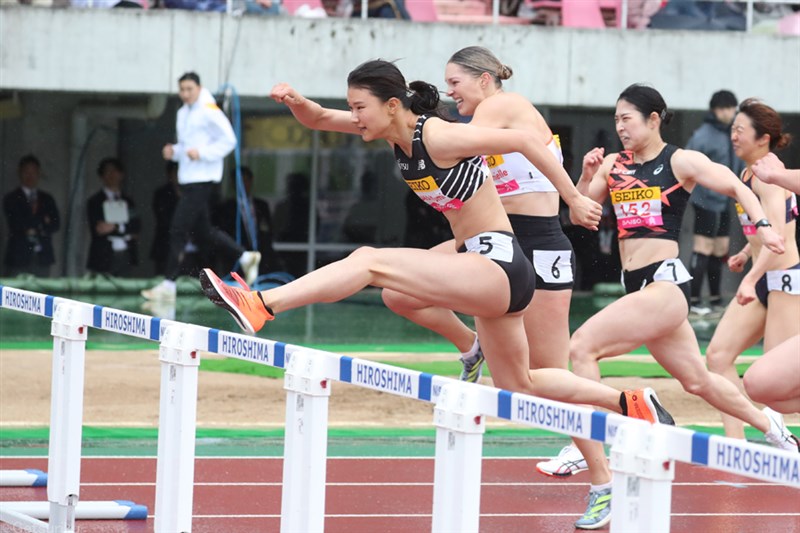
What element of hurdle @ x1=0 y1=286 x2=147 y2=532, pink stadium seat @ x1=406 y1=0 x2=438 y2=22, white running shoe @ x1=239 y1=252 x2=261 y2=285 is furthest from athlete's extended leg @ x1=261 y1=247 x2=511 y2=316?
pink stadium seat @ x1=406 y1=0 x2=438 y2=22

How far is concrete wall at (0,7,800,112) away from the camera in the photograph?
657 inches

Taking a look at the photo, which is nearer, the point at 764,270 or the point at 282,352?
the point at 282,352

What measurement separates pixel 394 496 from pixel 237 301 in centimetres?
255

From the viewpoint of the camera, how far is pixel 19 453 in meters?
8.70

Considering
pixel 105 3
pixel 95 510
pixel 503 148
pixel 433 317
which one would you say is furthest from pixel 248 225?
pixel 503 148

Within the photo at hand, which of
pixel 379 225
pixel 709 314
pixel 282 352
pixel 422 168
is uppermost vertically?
Answer: pixel 379 225

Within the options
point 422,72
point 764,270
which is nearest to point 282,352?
point 764,270

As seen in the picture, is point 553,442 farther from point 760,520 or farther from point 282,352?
point 282,352

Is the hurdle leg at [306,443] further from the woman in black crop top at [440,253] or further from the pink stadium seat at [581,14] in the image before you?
the pink stadium seat at [581,14]

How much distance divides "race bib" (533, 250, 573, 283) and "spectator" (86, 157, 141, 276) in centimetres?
1266

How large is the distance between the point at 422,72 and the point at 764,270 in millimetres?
9665

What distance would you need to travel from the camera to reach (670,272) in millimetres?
7293

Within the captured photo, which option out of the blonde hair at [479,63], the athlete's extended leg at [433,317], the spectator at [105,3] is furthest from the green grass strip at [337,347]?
the blonde hair at [479,63]

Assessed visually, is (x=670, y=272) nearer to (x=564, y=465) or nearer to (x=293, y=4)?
(x=564, y=465)
